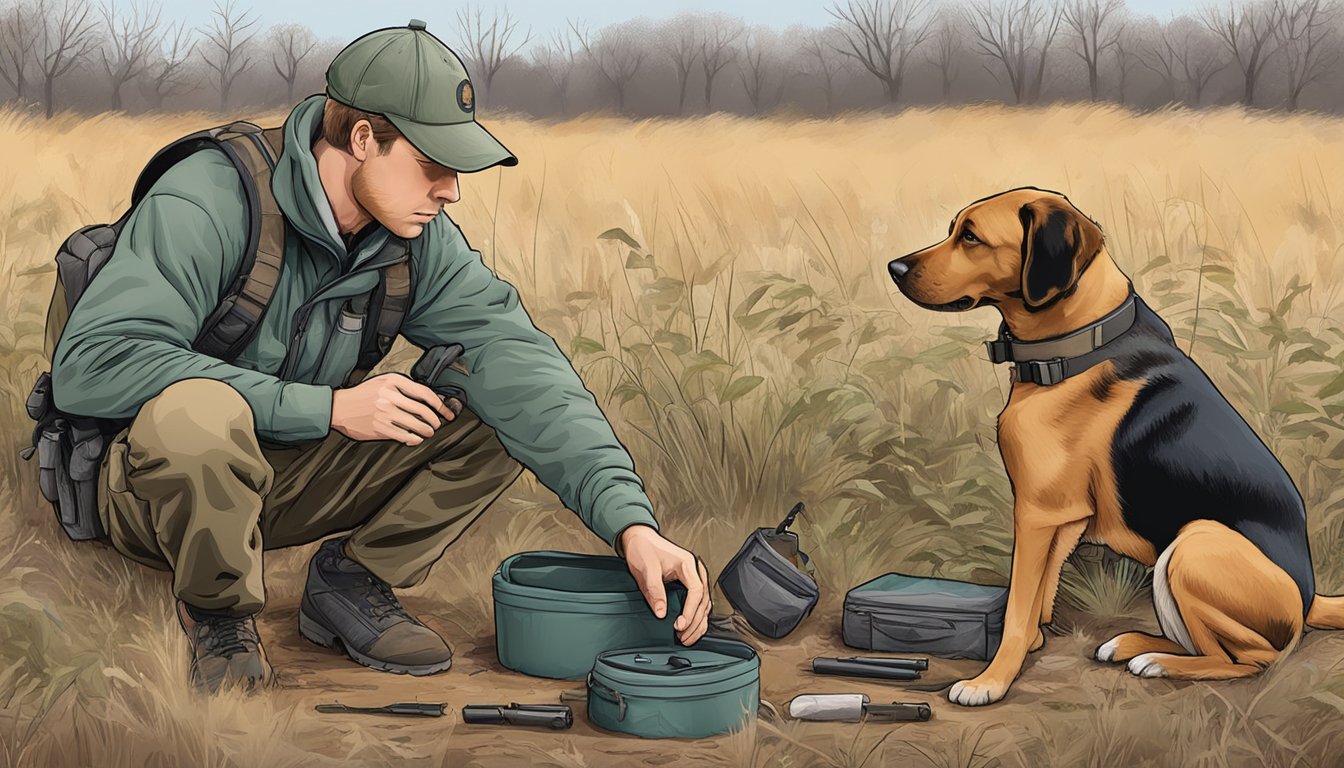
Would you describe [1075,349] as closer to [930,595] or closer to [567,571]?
[930,595]

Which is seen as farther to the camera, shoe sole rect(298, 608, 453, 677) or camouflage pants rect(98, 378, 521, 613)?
shoe sole rect(298, 608, 453, 677)

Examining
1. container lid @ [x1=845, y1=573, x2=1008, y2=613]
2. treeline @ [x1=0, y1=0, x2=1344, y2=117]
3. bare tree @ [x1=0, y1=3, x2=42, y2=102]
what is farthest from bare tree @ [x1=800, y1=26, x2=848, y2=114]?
container lid @ [x1=845, y1=573, x2=1008, y2=613]

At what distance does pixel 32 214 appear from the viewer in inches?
278

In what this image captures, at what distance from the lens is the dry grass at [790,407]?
3543 millimetres

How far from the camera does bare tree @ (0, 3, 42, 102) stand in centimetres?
1243

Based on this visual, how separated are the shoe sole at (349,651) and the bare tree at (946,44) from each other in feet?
37.9

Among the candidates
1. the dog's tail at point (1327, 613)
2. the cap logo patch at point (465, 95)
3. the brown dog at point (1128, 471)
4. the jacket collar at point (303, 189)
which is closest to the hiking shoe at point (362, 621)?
the jacket collar at point (303, 189)

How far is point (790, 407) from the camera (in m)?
5.36

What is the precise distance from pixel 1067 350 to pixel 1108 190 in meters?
3.84

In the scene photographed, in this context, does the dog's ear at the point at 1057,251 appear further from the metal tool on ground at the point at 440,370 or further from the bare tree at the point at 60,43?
the bare tree at the point at 60,43

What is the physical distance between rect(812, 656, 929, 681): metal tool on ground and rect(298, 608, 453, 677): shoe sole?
109 centimetres

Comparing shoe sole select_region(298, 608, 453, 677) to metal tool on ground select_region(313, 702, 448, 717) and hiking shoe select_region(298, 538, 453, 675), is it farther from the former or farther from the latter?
metal tool on ground select_region(313, 702, 448, 717)

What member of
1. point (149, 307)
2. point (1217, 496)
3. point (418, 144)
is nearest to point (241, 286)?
point (149, 307)

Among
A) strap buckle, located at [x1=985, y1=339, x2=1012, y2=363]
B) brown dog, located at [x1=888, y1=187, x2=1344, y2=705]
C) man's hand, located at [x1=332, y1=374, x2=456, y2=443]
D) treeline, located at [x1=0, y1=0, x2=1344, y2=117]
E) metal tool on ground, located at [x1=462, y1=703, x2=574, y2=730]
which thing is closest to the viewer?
man's hand, located at [x1=332, y1=374, x2=456, y2=443]
